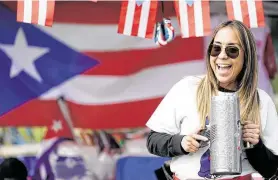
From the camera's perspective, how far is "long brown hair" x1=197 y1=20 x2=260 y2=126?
8.34 feet

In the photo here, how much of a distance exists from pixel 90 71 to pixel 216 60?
2.47m

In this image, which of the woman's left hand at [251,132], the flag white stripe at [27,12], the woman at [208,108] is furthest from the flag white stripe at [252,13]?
the woman's left hand at [251,132]

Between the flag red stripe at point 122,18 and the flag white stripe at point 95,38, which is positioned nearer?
the flag red stripe at point 122,18

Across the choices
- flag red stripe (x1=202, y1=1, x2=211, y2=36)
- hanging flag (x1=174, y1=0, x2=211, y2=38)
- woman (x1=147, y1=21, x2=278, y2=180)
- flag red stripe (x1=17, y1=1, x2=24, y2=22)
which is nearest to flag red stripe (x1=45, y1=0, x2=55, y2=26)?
flag red stripe (x1=17, y1=1, x2=24, y2=22)

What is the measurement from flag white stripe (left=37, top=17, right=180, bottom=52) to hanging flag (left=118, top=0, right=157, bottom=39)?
0.88 m

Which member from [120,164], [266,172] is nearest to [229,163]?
[266,172]

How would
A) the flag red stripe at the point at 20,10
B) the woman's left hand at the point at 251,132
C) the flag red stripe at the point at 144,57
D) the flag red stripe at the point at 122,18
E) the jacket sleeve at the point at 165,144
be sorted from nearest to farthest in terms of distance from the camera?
the woman's left hand at the point at 251,132 → the jacket sleeve at the point at 165,144 → the flag red stripe at the point at 20,10 → the flag red stripe at the point at 122,18 → the flag red stripe at the point at 144,57

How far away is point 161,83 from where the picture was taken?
16.3ft

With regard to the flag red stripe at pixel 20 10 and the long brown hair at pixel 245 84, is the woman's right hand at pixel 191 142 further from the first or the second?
the flag red stripe at pixel 20 10

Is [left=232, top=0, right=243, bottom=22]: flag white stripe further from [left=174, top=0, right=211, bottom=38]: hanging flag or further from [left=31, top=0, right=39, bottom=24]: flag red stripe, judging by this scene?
[left=31, top=0, right=39, bottom=24]: flag red stripe

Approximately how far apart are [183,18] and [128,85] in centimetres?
105

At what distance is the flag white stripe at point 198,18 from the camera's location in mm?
4016

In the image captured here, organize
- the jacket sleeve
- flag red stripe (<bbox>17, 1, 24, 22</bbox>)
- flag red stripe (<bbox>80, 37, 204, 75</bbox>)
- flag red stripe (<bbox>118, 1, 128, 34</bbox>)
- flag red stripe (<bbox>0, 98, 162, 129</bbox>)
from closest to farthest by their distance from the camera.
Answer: the jacket sleeve, flag red stripe (<bbox>17, 1, 24, 22</bbox>), flag red stripe (<bbox>118, 1, 128, 34</bbox>), flag red stripe (<bbox>0, 98, 162, 129</bbox>), flag red stripe (<bbox>80, 37, 204, 75</bbox>)

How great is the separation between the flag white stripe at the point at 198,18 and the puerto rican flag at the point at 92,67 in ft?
2.82
